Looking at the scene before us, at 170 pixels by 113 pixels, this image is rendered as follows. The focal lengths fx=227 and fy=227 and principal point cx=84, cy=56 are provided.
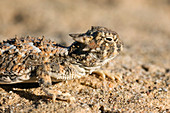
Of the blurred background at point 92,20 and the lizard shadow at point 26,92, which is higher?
the blurred background at point 92,20

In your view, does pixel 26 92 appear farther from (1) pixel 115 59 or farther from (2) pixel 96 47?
(1) pixel 115 59

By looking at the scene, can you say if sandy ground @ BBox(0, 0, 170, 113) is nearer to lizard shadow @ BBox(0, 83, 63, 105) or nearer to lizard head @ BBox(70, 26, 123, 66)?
lizard shadow @ BBox(0, 83, 63, 105)

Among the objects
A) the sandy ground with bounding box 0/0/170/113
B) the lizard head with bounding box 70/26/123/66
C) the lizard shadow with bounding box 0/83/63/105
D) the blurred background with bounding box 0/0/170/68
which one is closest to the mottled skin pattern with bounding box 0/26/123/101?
the lizard head with bounding box 70/26/123/66

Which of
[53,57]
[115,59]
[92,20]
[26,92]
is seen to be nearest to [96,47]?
[53,57]

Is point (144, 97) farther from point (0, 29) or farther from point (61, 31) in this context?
point (0, 29)

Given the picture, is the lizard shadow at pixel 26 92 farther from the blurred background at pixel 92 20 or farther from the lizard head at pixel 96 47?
the blurred background at pixel 92 20

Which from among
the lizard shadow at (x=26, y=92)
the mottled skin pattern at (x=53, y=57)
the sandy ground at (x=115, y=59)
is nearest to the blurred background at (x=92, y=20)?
the sandy ground at (x=115, y=59)
